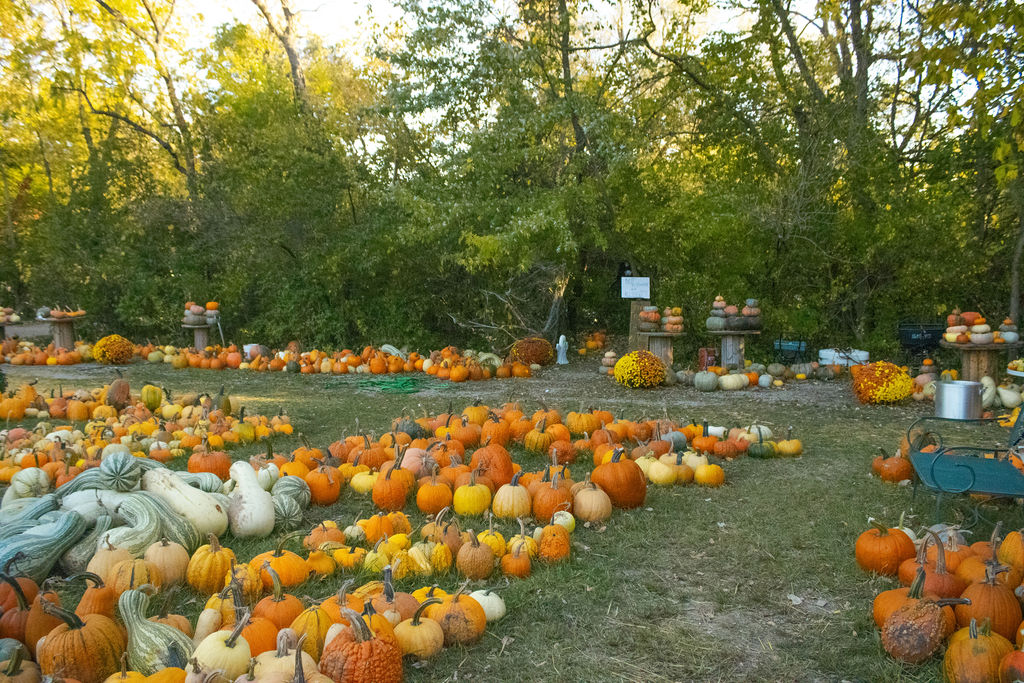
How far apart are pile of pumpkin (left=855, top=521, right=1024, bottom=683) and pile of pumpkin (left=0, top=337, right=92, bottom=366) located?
47.9 feet

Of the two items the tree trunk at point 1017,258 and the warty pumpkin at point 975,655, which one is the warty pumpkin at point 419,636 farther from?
the tree trunk at point 1017,258

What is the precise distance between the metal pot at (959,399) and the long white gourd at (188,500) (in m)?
6.11

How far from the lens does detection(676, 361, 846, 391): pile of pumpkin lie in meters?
10.2

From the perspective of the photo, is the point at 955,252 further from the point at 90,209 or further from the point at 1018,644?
the point at 90,209

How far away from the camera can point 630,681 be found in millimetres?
2898

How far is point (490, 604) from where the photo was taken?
330 centimetres

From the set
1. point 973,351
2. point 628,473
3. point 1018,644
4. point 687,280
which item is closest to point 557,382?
point 687,280

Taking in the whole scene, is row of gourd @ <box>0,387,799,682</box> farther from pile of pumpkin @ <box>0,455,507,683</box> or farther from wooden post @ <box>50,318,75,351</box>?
wooden post @ <box>50,318,75,351</box>

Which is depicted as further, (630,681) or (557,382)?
A: (557,382)

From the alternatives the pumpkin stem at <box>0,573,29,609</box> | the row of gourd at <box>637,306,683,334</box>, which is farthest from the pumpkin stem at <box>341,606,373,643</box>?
the row of gourd at <box>637,306,683,334</box>

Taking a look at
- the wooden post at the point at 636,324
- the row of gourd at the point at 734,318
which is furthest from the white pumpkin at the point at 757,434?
the wooden post at the point at 636,324

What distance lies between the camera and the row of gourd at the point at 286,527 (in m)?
2.68

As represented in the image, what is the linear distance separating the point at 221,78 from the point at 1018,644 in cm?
1851

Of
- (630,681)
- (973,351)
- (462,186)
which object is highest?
(462,186)
